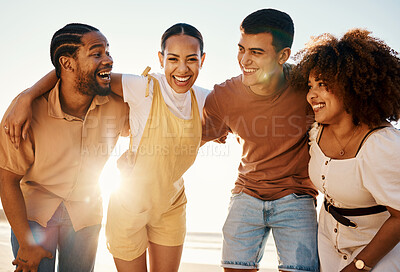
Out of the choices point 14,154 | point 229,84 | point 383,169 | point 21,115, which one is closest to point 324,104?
point 383,169

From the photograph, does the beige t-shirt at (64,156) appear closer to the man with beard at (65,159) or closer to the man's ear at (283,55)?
the man with beard at (65,159)

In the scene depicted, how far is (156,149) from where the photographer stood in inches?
103

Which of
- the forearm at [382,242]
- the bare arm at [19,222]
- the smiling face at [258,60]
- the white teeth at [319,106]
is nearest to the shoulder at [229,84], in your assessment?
the smiling face at [258,60]

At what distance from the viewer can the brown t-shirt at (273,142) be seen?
2773mm

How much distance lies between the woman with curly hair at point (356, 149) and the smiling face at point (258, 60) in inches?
12.4

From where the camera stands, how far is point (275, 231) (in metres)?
2.79

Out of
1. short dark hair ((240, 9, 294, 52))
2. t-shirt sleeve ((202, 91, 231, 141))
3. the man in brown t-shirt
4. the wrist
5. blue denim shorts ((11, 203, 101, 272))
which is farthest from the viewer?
t-shirt sleeve ((202, 91, 231, 141))

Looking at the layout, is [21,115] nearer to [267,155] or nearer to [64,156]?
[64,156]

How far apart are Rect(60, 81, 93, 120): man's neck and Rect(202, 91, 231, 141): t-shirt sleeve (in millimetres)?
917

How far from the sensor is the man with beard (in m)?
2.70

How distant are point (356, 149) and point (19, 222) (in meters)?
2.32

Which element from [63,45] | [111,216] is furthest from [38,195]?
[63,45]

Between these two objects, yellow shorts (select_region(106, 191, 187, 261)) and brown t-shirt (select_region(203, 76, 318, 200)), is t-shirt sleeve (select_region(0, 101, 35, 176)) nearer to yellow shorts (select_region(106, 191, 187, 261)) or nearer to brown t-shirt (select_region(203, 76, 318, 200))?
yellow shorts (select_region(106, 191, 187, 261))

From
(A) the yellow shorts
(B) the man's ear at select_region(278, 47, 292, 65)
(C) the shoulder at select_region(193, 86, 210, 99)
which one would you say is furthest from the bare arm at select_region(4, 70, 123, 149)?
(B) the man's ear at select_region(278, 47, 292, 65)
